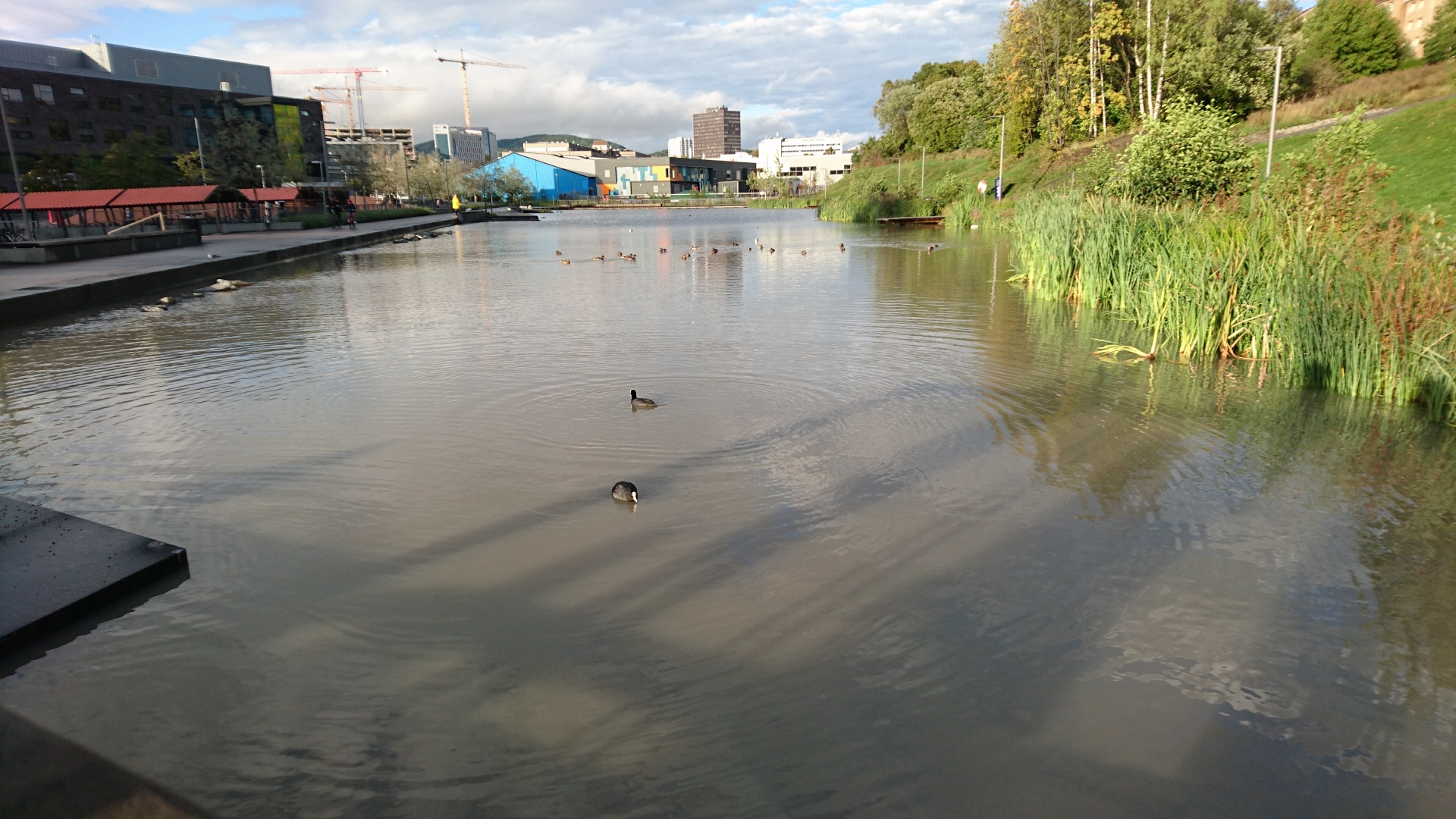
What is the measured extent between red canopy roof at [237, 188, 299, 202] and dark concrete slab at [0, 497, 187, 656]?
45.3 metres

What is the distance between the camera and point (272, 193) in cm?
4862

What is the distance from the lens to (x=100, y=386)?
32.4ft

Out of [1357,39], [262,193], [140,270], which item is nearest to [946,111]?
[1357,39]

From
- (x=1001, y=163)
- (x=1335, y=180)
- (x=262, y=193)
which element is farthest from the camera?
(x=262, y=193)

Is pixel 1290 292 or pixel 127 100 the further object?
pixel 127 100

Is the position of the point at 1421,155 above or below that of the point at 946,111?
below

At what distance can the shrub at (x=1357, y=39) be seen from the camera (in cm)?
5103

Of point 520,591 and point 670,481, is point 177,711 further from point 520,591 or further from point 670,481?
point 670,481

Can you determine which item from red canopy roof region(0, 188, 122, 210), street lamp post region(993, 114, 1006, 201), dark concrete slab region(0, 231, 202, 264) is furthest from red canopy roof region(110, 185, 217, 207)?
street lamp post region(993, 114, 1006, 201)

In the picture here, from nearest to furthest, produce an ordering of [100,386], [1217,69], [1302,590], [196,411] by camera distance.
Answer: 1. [1302,590]
2. [196,411]
3. [100,386]
4. [1217,69]

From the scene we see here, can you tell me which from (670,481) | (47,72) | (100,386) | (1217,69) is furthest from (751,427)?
(47,72)

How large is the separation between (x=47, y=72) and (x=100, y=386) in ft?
209

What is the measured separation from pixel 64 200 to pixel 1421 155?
46.1m

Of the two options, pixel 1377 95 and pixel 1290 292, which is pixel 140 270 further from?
pixel 1377 95
